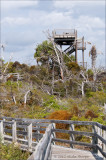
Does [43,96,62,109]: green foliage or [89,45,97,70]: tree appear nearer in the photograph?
[43,96,62,109]: green foliage

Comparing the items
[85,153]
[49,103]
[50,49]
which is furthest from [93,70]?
[85,153]

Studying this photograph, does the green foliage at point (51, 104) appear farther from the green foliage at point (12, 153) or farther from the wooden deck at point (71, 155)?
the wooden deck at point (71, 155)

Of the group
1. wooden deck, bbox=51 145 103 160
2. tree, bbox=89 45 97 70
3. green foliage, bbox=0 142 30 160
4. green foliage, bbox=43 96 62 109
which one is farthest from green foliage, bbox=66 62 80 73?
wooden deck, bbox=51 145 103 160

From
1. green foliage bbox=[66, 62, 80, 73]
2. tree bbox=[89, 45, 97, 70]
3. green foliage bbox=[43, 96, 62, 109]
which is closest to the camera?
green foliage bbox=[43, 96, 62, 109]

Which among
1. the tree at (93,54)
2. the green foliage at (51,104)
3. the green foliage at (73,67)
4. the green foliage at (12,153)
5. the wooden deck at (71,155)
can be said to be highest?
the tree at (93,54)

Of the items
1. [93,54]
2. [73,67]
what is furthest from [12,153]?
[93,54]

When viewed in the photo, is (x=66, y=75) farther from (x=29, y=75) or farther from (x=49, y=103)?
(x=49, y=103)

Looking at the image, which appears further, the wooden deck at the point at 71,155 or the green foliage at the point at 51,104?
the green foliage at the point at 51,104

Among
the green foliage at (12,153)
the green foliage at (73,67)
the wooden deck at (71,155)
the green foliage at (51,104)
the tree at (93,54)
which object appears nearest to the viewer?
the wooden deck at (71,155)

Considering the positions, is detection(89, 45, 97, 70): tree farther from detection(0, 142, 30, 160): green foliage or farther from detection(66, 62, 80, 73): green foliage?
detection(0, 142, 30, 160): green foliage

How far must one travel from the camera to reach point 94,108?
2434 cm

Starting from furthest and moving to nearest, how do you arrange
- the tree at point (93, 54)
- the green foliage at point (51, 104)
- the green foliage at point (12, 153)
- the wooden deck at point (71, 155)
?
the tree at point (93, 54), the green foliage at point (51, 104), the green foliage at point (12, 153), the wooden deck at point (71, 155)

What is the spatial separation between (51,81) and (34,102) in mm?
10575

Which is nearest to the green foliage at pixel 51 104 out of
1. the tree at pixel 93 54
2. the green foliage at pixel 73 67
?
the green foliage at pixel 73 67
